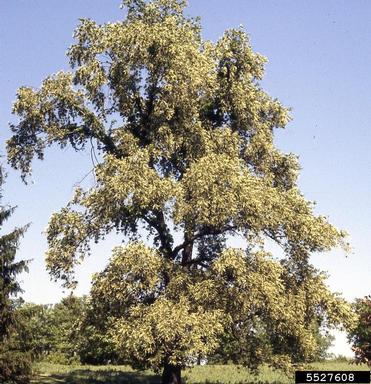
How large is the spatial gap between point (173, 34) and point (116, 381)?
Result: 22.0 m

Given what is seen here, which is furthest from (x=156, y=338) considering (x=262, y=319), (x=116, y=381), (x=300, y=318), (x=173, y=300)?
(x=116, y=381)

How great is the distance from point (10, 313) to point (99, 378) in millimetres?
10402

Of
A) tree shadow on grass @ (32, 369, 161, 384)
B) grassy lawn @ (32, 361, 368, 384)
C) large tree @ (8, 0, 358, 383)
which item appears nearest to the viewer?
large tree @ (8, 0, 358, 383)

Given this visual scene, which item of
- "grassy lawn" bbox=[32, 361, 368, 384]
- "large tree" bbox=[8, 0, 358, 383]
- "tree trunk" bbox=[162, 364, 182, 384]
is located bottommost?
"grassy lawn" bbox=[32, 361, 368, 384]

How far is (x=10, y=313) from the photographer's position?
85.0ft

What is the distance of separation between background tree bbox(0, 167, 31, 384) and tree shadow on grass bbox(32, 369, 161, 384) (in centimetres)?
602

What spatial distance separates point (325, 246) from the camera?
26391 mm

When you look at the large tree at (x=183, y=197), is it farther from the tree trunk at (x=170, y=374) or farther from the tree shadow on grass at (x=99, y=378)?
the tree shadow on grass at (x=99, y=378)

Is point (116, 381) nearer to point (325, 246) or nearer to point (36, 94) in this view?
point (325, 246)

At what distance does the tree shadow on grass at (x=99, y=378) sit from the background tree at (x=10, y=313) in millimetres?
6021

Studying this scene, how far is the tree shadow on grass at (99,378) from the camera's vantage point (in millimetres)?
32062

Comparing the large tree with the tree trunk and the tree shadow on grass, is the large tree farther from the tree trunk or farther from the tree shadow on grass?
the tree shadow on grass

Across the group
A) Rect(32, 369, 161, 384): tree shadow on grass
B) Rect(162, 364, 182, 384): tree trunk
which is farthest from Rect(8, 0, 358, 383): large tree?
Rect(32, 369, 161, 384): tree shadow on grass

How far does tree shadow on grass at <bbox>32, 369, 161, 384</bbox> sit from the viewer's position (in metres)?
32.1
